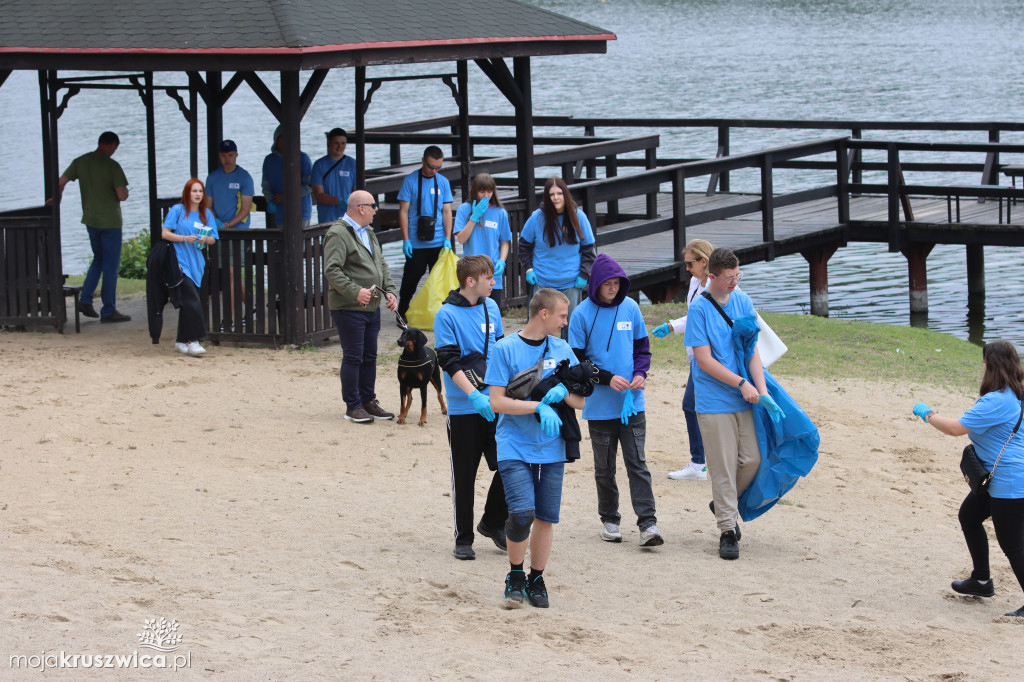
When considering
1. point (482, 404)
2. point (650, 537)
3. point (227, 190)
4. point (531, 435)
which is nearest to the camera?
point (531, 435)

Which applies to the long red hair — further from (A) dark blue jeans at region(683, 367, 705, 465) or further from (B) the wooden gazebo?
(A) dark blue jeans at region(683, 367, 705, 465)

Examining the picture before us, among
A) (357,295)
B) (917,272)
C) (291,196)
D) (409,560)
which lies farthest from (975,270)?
(409,560)

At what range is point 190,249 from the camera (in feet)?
38.7

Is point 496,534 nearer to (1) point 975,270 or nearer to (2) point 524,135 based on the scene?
(2) point 524,135

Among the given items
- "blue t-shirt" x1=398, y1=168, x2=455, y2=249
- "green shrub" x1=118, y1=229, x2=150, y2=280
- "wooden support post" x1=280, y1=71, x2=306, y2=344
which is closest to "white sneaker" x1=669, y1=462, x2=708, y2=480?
"blue t-shirt" x1=398, y1=168, x2=455, y2=249

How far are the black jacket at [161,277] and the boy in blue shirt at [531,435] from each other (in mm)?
6512

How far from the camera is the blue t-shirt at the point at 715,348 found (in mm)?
6812

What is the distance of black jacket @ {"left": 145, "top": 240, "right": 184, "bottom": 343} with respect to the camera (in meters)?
11.7

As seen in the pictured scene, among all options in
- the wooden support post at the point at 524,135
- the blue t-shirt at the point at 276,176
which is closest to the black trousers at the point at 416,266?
the blue t-shirt at the point at 276,176

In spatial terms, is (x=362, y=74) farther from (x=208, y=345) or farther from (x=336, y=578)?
(x=336, y=578)

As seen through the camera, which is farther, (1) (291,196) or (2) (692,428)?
(1) (291,196)

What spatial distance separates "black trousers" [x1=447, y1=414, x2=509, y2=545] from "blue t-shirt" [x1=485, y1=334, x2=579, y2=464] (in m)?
0.56

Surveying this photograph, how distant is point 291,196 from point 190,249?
1044 millimetres

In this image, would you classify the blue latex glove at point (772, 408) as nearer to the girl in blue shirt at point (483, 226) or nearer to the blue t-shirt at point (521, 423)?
the blue t-shirt at point (521, 423)
